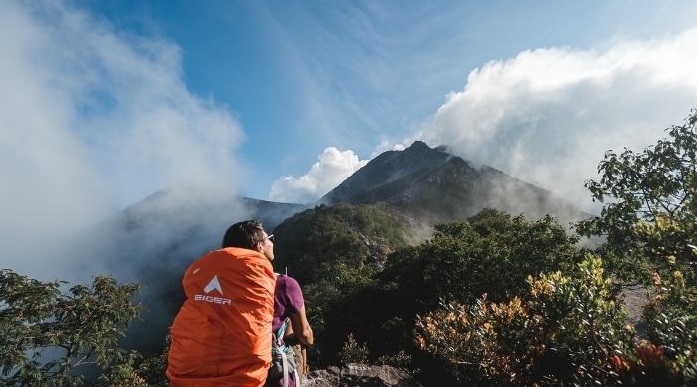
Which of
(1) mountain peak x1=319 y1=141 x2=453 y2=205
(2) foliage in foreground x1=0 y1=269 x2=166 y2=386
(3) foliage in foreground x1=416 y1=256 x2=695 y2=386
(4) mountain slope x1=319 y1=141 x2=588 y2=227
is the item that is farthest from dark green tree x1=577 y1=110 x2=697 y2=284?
(1) mountain peak x1=319 y1=141 x2=453 y2=205

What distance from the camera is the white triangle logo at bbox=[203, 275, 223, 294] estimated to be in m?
2.92

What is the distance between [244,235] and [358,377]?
850cm

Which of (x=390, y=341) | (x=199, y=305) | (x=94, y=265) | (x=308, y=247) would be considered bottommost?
(x=199, y=305)

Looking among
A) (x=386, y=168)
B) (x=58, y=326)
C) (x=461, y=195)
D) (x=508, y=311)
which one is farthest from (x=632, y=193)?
(x=386, y=168)

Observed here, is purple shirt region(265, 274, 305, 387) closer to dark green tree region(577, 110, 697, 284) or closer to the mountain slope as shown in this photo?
dark green tree region(577, 110, 697, 284)

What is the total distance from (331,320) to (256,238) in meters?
35.4

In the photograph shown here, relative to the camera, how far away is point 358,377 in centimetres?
1065

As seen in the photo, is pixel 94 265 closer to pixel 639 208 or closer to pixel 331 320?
pixel 331 320

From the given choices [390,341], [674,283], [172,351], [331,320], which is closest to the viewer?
[172,351]

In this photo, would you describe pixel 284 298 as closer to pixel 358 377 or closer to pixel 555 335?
pixel 555 335

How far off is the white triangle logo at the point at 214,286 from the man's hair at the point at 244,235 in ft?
1.69

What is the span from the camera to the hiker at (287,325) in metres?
3.42

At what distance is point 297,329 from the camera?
3574 mm

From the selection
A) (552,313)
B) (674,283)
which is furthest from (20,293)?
(674,283)
